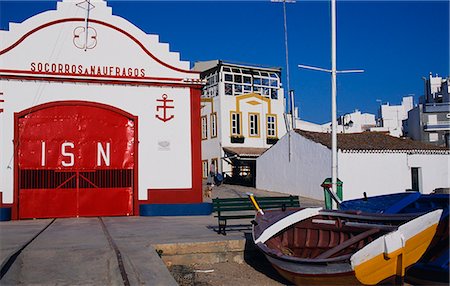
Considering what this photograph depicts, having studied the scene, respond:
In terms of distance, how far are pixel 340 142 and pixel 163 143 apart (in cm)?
1397

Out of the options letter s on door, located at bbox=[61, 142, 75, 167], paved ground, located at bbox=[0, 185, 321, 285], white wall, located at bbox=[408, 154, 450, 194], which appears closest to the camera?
paved ground, located at bbox=[0, 185, 321, 285]

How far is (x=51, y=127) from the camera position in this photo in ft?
55.0

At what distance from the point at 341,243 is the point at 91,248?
4864 millimetres

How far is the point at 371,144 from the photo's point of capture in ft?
94.8

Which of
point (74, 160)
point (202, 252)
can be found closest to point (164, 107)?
point (74, 160)

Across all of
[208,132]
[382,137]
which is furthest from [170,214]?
[208,132]

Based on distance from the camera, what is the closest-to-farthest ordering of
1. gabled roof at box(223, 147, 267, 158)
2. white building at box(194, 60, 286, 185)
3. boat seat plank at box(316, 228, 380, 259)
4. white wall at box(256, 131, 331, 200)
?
1. boat seat plank at box(316, 228, 380, 259)
2. white wall at box(256, 131, 331, 200)
3. gabled roof at box(223, 147, 267, 158)
4. white building at box(194, 60, 286, 185)

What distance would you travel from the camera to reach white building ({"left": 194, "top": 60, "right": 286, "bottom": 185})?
122 ft

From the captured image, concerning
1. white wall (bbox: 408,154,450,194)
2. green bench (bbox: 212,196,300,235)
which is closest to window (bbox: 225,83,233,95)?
white wall (bbox: 408,154,450,194)

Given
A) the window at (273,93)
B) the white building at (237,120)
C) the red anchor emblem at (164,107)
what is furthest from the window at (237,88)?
the red anchor emblem at (164,107)

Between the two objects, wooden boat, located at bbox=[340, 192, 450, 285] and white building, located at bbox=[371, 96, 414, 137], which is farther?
white building, located at bbox=[371, 96, 414, 137]

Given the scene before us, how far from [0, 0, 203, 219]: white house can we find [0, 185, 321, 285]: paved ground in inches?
61.7

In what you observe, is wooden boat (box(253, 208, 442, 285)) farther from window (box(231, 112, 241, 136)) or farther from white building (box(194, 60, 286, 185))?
window (box(231, 112, 241, 136))

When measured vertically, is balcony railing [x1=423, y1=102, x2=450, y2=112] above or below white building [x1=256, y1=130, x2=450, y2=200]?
above
